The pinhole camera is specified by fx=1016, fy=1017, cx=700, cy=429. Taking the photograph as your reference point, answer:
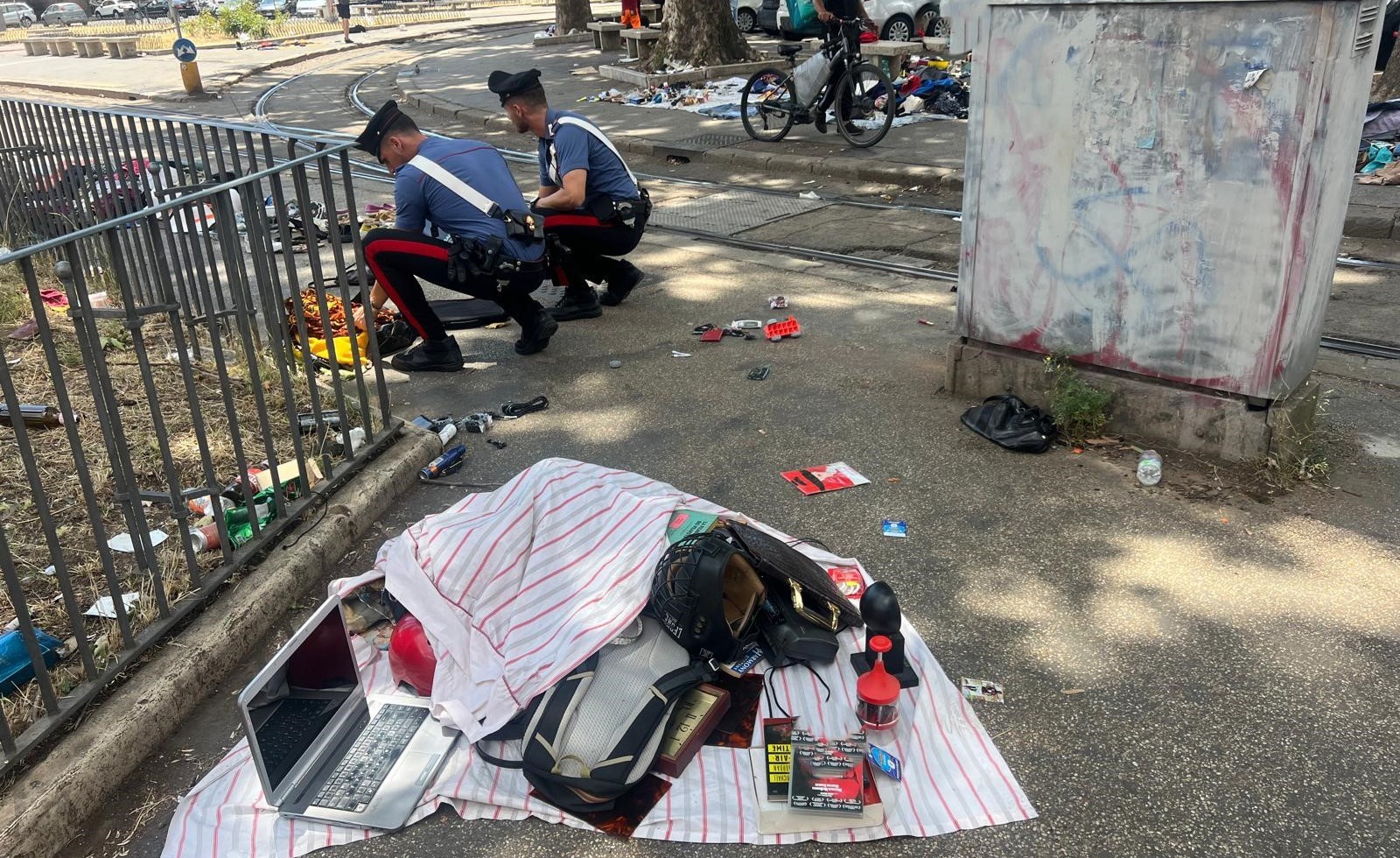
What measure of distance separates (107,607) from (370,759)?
117cm

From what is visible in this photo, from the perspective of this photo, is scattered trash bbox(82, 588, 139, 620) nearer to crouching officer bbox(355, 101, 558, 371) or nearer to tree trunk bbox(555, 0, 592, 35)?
crouching officer bbox(355, 101, 558, 371)

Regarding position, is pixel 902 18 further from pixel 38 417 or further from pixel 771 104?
pixel 38 417

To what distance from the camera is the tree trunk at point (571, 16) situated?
73.9 ft

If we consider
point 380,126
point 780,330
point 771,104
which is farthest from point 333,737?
point 771,104

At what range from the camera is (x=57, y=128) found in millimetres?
6516

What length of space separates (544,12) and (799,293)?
112ft

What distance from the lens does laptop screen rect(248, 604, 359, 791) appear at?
2.51 m

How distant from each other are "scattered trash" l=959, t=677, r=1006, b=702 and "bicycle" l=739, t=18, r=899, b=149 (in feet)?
26.2

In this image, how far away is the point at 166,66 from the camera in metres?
24.7

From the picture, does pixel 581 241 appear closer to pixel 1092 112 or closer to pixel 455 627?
pixel 1092 112

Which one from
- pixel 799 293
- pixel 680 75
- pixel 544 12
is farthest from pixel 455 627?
pixel 544 12

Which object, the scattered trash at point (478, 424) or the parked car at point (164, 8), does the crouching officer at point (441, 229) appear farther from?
the parked car at point (164, 8)

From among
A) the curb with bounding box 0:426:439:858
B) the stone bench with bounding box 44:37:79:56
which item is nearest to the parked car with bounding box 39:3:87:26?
the stone bench with bounding box 44:37:79:56

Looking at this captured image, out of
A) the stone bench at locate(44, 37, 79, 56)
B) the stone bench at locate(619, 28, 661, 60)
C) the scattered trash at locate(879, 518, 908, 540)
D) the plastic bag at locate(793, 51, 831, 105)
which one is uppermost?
the stone bench at locate(44, 37, 79, 56)
